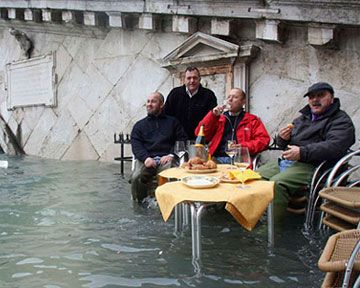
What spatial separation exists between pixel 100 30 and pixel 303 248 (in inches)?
254

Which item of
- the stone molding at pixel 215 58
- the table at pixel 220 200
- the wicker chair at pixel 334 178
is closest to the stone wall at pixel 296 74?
the stone molding at pixel 215 58

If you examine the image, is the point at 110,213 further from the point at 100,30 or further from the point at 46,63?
the point at 46,63

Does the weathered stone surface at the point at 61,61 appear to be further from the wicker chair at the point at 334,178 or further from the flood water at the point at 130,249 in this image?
the wicker chair at the point at 334,178

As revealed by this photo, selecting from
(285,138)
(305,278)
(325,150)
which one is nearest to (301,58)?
(285,138)

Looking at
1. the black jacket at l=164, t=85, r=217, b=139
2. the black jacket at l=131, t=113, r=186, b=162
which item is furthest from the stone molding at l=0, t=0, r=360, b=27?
the black jacket at l=131, t=113, r=186, b=162

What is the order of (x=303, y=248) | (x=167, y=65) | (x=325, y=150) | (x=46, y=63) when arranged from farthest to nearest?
(x=46, y=63) < (x=167, y=65) < (x=325, y=150) < (x=303, y=248)

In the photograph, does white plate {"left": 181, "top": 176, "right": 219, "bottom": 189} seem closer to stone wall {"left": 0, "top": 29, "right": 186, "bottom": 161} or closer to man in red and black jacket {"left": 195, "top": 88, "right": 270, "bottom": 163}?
man in red and black jacket {"left": 195, "top": 88, "right": 270, "bottom": 163}

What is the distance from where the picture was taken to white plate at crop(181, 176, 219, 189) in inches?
133

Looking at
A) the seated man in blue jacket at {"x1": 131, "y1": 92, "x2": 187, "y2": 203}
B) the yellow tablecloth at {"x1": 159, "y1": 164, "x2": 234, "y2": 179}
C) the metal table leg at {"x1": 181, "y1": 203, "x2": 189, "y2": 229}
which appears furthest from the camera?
the seated man in blue jacket at {"x1": 131, "y1": 92, "x2": 187, "y2": 203}

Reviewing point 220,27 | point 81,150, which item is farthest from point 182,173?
point 81,150

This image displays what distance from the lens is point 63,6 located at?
8.91 meters

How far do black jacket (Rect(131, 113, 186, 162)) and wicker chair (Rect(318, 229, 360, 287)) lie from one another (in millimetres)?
3224

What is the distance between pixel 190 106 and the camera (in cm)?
578

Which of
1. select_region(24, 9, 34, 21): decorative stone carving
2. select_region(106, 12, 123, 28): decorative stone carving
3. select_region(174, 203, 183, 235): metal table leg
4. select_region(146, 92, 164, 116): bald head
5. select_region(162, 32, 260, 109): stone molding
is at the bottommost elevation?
select_region(174, 203, 183, 235): metal table leg
